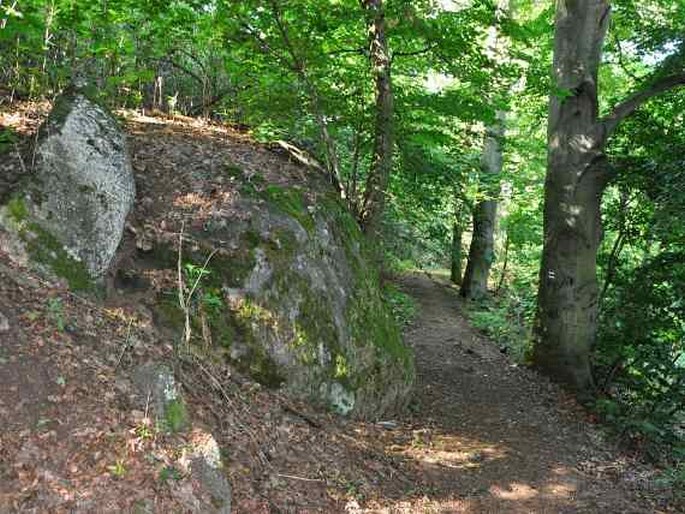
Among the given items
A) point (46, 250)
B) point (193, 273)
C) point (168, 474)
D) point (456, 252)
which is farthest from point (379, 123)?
point (456, 252)

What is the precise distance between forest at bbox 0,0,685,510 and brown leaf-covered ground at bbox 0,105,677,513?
765 mm

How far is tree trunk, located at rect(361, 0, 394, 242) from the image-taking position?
757cm

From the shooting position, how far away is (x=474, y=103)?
26.2 feet

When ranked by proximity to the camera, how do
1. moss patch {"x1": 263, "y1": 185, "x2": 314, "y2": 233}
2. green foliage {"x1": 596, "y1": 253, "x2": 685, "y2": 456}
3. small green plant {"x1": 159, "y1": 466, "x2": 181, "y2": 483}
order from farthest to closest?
green foliage {"x1": 596, "y1": 253, "x2": 685, "y2": 456} < moss patch {"x1": 263, "y1": 185, "x2": 314, "y2": 233} < small green plant {"x1": 159, "y1": 466, "x2": 181, "y2": 483}

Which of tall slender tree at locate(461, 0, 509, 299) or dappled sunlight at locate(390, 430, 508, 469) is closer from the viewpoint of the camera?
dappled sunlight at locate(390, 430, 508, 469)

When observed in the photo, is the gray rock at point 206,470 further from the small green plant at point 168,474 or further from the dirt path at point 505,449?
the dirt path at point 505,449

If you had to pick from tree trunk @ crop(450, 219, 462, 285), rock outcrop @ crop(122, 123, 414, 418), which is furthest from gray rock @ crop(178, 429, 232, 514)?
tree trunk @ crop(450, 219, 462, 285)

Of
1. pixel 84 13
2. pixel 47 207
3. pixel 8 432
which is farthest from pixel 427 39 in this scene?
pixel 8 432

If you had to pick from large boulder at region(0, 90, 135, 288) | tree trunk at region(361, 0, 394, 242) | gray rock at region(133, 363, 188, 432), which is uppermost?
tree trunk at region(361, 0, 394, 242)

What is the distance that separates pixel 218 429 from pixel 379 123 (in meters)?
5.17

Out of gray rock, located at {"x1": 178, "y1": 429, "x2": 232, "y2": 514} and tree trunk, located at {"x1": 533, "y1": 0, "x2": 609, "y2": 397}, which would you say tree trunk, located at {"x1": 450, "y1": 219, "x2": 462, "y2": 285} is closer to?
tree trunk, located at {"x1": 533, "y1": 0, "x2": 609, "y2": 397}

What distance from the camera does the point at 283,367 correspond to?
5465mm

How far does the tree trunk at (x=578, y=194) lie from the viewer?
339 inches

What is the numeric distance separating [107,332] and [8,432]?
121cm
